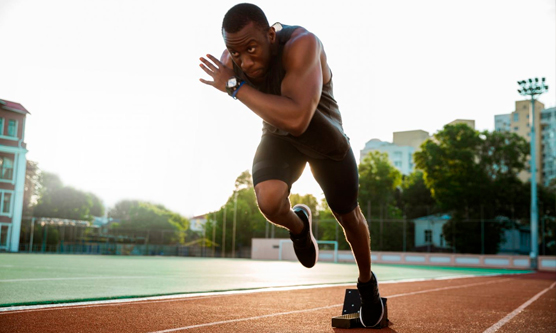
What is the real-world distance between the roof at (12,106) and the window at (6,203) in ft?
18.4

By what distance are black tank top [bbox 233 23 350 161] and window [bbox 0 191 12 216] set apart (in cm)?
3861

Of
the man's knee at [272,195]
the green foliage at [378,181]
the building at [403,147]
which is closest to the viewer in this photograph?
the man's knee at [272,195]

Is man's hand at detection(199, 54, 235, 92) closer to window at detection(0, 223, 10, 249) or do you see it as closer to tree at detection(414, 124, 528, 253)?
window at detection(0, 223, 10, 249)

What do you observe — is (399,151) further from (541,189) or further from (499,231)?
(499,231)

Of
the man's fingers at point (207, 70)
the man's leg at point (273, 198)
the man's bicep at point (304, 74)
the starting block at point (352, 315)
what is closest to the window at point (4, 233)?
the starting block at point (352, 315)

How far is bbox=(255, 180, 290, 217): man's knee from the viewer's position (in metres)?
3.32

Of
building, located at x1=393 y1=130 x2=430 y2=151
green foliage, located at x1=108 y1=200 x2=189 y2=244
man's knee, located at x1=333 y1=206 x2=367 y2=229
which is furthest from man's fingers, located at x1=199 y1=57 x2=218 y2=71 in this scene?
building, located at x1=393 y1=130 x2=430 y2=151

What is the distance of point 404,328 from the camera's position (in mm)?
4188

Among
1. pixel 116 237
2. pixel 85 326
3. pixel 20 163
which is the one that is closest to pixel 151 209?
pixel 116 237

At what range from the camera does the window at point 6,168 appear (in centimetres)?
3747

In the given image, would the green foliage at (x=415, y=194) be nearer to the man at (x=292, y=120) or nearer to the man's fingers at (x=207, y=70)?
the man at (x=292, y=120)

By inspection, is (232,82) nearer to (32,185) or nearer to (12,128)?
(12,128)

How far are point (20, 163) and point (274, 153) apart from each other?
128ft

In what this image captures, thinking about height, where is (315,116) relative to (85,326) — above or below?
above
